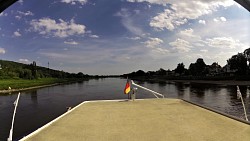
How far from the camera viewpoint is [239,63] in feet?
272

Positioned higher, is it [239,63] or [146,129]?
[239,63]

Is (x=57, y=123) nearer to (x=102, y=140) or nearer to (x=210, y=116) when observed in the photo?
(x=102, y=140)

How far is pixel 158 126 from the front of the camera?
7.54 metres

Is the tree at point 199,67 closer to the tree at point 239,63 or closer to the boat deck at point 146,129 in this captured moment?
the tree at point 239,63

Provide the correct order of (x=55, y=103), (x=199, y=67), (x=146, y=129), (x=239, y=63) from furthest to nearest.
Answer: (x=199, y=67) < (x=239, y=63) < (x=55, y=103) < (x=146, y=129)

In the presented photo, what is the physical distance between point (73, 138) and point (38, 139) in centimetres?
91

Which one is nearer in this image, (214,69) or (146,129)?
(146,129)

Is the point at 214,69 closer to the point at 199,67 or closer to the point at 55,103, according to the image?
the point at 199,67

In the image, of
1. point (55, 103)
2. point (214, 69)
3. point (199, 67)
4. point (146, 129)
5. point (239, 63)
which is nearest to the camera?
point (146, 129)

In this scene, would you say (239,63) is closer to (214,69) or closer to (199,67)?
(199,67)

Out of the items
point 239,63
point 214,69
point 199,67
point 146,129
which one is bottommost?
point 146,129

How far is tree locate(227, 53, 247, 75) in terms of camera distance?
81.9 m

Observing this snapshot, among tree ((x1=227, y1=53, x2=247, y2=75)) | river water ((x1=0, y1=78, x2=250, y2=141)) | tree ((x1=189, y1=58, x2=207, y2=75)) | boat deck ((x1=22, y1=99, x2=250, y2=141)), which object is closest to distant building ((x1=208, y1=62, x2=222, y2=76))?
tree ((x1=189, y1=58, x2=207, y2=75))

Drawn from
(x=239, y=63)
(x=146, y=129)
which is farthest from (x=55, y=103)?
(x=239, y=63)
